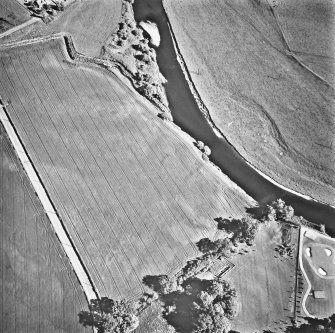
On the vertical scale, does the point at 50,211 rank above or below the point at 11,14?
below

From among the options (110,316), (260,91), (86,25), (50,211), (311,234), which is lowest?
(110,316)

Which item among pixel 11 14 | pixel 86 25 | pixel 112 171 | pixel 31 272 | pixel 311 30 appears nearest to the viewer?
pixel 31 272

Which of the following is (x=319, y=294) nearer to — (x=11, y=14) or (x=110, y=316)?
(x=110, y=316)

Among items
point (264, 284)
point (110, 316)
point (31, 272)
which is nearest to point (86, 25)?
point (31, 272)

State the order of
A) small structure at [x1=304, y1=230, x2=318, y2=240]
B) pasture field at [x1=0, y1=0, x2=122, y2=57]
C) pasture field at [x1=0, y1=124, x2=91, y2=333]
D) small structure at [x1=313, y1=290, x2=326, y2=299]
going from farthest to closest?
pasture field at [x1=0, y1=0, x2=122, y2=57] < small structure at [x1=304, y1=230, x2=318, y2=240] < small structure at [x1=313, y1=290, x2=326, y2=299] < pasture field at [x1=0, y1=124, x2=91, y2=333]

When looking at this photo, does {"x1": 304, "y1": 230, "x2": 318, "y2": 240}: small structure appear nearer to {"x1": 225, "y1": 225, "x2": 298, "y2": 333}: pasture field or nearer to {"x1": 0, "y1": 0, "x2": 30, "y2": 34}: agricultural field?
{"x1": 225, "y1": 225, "x2": 298, "y2": 333}: pasture field

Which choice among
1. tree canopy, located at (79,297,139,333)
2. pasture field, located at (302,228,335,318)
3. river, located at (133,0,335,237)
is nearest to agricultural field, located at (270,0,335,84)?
river, located at (133,0,335,237)
